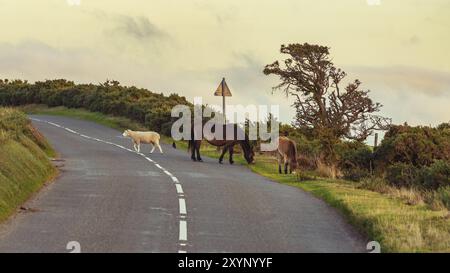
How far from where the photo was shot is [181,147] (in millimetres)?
38656

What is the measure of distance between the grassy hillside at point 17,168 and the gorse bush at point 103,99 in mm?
20257

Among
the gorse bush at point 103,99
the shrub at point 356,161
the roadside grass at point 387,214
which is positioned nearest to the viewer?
the roadside grass at point 387,214

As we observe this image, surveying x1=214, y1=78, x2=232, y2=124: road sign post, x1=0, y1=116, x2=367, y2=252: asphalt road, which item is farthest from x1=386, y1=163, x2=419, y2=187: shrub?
x1=214, y1=78, x2=232, y2=124: road sign post

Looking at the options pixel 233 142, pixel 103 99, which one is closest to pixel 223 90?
pixel 233 142

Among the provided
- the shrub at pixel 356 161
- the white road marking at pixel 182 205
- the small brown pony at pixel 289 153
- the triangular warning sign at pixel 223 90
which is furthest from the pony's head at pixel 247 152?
the white road marking at pixel 182 205

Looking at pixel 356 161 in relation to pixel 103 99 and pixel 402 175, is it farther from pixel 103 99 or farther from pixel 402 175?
pixel 103 99

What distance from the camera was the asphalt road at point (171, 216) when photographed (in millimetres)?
12727

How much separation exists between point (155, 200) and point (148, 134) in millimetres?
16350

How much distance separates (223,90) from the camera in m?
38.2

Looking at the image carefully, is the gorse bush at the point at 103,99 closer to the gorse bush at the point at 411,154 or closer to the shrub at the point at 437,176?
the gorse bush at the point at 411,154

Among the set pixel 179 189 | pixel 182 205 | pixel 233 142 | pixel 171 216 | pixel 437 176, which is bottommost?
pixel 171 216

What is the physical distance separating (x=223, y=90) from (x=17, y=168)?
2006 centimetres
